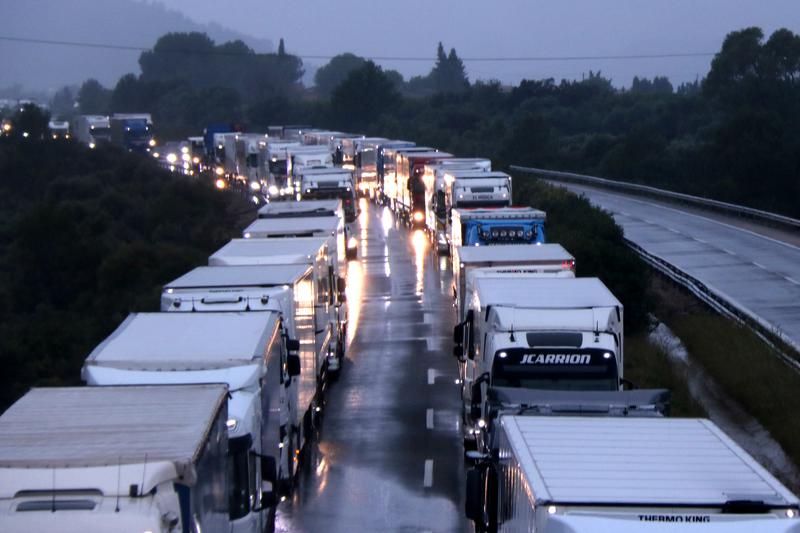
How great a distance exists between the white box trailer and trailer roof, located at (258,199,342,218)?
20.6 m

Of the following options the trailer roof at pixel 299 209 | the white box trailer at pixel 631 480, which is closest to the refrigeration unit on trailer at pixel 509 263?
the trailer roof at pixel 299 209

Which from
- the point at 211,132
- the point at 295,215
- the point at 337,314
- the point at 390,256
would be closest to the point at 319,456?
the point at 337,314

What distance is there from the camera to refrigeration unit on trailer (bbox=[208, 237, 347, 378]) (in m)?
20.4

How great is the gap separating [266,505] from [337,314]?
12.7m

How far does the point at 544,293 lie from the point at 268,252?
5987mm

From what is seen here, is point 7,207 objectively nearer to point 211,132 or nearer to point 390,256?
point 211,132

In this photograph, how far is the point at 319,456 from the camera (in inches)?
750

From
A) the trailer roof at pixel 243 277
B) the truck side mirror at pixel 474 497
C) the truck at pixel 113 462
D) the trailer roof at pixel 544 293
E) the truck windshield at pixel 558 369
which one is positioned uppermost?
the truck at pixel 113 462

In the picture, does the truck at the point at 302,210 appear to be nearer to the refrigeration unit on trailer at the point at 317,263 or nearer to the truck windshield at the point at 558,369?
A: the refrigeration unit on trailer at the point at 317,263

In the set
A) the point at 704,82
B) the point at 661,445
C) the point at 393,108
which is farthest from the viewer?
the point at 393,108

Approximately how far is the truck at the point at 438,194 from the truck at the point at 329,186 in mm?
2846

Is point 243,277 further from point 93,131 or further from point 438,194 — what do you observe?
point 93,131

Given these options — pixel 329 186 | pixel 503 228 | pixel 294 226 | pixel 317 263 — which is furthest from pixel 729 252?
pixel 317 263

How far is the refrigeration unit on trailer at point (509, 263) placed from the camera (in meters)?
20.5
